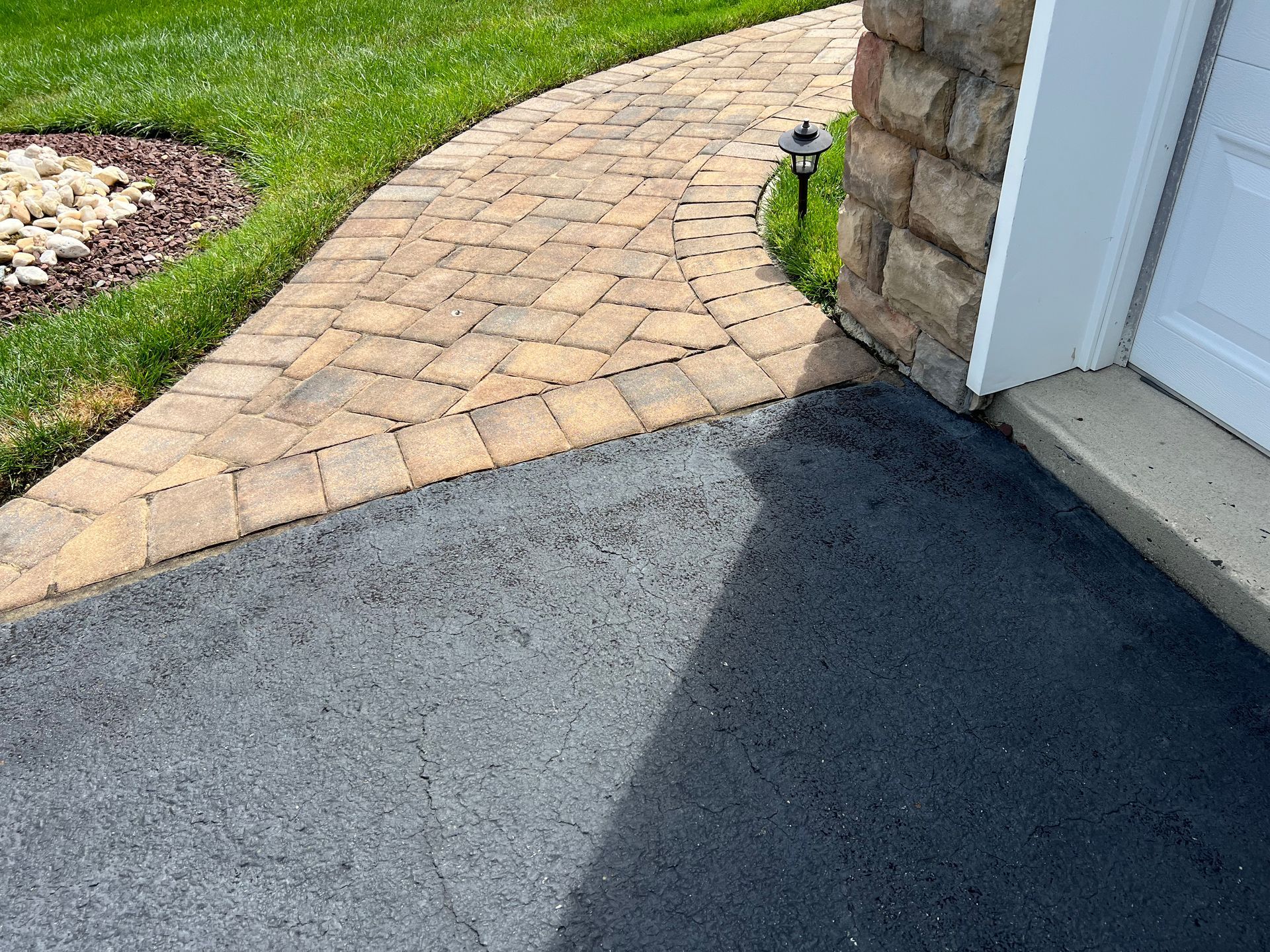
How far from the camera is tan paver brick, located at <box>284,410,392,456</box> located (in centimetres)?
300

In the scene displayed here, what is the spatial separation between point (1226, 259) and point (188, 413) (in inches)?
123

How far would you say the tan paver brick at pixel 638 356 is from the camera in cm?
325

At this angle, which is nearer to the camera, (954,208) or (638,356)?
(954,208)

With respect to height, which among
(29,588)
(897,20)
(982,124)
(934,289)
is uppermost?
(897,20)

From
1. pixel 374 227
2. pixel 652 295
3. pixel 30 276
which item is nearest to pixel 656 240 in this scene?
pixel 652 295

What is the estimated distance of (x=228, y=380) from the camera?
3367 millimetres

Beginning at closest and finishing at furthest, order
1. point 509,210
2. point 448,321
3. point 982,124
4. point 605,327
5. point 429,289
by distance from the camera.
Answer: point 982,124
point 605,327
point 448,321
point 429,289
point 509,210

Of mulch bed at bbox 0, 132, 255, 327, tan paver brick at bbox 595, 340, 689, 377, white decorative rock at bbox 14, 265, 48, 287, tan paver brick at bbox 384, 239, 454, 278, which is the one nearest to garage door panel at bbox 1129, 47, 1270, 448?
tan paver brick at bbox 595, 340, 689, 377

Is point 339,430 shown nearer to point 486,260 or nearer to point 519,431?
point 519,431

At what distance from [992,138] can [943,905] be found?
183 centimetres

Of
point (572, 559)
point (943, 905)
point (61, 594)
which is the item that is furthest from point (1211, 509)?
point (61, 594)

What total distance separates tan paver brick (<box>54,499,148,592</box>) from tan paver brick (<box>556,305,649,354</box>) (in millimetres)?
1487

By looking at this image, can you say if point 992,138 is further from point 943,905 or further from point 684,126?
point 684,126

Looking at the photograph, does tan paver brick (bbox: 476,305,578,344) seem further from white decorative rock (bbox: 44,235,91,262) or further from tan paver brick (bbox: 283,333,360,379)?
white decorative rock (bbox: 44,235,91,262)
